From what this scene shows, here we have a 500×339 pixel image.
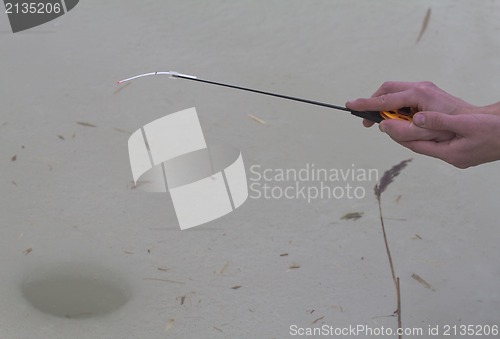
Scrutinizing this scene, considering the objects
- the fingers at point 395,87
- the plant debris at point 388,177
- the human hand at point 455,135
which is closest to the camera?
the human hand at point 455,135

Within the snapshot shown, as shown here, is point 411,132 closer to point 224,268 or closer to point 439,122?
point 439,122

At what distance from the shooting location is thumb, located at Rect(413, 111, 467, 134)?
3.38ft

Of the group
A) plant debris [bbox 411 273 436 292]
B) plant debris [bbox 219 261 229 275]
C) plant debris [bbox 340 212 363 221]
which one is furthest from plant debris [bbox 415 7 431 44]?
plant debris [bbox 219 261 229 275]

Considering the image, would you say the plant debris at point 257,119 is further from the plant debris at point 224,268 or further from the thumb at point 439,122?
the thumb at point 439,122

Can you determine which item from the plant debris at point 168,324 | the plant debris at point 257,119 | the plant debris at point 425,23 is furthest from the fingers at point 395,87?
the plant debris at point 425,23

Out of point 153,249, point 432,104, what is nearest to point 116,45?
point 153,249

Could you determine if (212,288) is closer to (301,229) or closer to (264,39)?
(301,229)

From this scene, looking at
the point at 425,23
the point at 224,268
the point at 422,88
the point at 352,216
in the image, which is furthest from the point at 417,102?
the point at 425,23

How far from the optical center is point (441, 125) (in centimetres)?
104

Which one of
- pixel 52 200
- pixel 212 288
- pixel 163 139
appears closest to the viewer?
pixel 212 288

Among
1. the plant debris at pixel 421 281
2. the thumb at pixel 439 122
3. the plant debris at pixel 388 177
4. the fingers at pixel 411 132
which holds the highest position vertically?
the thumb at pixel 439 122

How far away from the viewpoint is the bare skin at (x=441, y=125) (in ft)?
3.37

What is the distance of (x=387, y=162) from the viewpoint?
144 centimetres

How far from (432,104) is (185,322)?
20.3 inches
